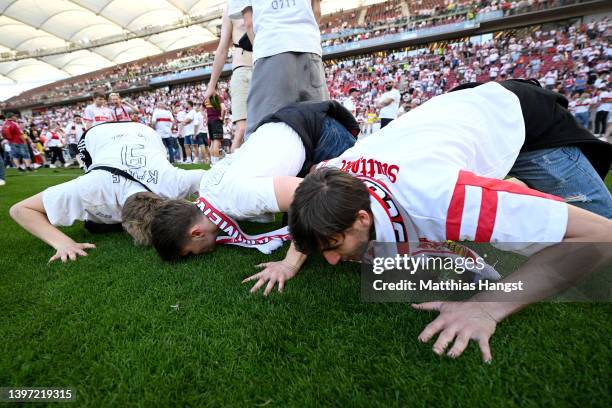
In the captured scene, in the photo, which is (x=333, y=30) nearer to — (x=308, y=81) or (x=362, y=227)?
(x=308, y=81)

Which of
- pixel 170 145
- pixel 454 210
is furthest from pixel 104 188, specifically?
pixel 170 145

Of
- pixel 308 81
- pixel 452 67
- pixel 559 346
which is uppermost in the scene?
pixel 452 67

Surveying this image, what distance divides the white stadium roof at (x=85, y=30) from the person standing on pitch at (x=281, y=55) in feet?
111

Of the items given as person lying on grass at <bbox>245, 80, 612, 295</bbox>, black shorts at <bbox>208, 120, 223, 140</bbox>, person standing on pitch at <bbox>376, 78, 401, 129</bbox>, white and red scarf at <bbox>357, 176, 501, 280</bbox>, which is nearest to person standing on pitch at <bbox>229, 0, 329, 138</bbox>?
person lying on grass at <bbox>245, 80, 612, 295</bbox>

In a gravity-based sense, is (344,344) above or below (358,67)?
below

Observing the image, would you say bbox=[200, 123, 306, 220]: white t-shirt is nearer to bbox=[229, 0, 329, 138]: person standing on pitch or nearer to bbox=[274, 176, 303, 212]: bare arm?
bbox=[274, 176, 303, 212]: bare arm

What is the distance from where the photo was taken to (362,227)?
1250 millimetres

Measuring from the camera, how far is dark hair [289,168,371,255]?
119 centimetres

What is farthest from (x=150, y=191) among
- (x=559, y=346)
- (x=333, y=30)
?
(x=333, y=30)

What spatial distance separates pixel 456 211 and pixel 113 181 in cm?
255

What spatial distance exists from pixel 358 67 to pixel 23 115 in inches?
1717

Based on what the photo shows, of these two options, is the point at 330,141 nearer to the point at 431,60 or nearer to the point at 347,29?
the point at 431,60

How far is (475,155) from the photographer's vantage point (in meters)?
1.35

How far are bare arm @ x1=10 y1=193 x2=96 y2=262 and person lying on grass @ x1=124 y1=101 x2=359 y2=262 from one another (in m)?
0.65
